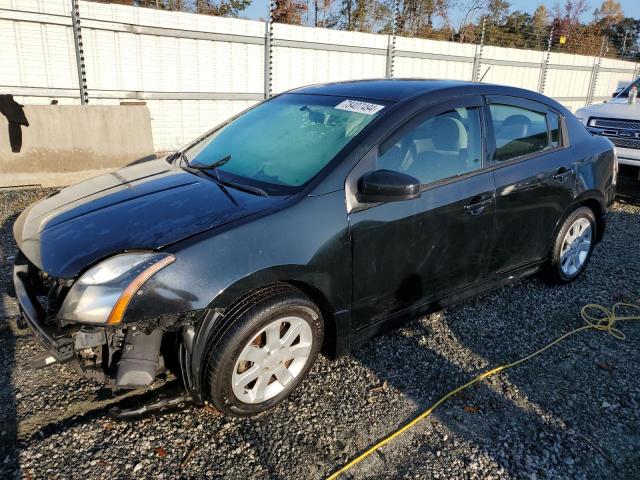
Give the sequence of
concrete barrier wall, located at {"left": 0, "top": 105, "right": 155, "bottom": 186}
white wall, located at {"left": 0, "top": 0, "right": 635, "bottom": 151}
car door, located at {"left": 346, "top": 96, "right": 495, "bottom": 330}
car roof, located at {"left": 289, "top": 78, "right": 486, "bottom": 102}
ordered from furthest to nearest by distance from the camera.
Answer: white wall, located at {"left": 0, "top": 0, "right": 635, "bottom": 151} < concrete barrier wall, located at {"left": 0, "top": 105, "right": 155, "bottom": 186} < car roof, located at {"left": 289, "top": 78, "right": 486, "bottom": 102} < car door, located at {"left": 346, "top": 96, "right": 495, "bottom": 330}

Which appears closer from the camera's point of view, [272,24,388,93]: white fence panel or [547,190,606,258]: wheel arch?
[547,190,606,258]: wheel arch

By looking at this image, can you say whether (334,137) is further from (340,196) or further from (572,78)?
(572,78)

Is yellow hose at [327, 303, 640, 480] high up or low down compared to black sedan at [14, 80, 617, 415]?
down

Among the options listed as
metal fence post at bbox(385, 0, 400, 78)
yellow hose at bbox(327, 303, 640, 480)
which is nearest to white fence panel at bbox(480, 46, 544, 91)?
metal fence post at bbox(385, 0, 400, 78)

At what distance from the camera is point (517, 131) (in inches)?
142

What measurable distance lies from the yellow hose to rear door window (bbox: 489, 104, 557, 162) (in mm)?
1327

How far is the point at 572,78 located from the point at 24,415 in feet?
61.2

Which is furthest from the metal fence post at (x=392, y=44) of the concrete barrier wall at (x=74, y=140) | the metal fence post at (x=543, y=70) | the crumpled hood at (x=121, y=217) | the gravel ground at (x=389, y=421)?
the crumpled hood at (x=121, y=217)

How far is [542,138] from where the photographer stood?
3828mm

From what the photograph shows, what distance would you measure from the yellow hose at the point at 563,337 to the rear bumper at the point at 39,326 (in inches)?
52.4

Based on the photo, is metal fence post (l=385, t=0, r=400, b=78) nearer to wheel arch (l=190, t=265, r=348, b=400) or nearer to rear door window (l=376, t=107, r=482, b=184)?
rear door window (l=376, t=107, r=482, b=184)

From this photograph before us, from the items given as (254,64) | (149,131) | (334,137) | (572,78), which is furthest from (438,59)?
(334,137)

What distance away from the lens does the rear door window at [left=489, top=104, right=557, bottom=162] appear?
3.45m

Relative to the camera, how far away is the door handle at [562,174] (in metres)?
3.80
